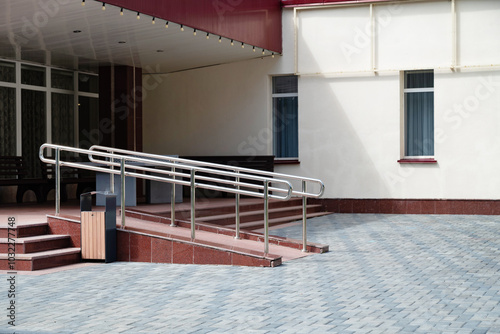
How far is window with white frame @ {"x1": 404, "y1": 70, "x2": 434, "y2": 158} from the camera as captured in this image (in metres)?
16.5

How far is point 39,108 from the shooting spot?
16.1m

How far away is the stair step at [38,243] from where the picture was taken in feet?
29.3

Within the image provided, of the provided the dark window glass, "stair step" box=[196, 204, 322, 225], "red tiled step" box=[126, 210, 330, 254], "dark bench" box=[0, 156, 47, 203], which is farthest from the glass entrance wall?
"red tiled step" box=[126, 210, 330, 254]

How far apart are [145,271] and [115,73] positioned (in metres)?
8.44

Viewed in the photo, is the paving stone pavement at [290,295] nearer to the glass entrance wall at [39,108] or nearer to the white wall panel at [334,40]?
the white wall panel at [334,40]

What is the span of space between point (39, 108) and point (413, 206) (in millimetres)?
8460

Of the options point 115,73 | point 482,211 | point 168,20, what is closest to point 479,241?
point 482,211

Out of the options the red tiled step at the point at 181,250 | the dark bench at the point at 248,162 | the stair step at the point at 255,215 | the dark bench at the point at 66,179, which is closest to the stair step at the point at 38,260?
the red tiled step at the point at 181,250

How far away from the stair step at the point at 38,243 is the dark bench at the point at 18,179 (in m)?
4.21

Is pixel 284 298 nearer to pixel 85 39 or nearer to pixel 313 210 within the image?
pixel 85 39

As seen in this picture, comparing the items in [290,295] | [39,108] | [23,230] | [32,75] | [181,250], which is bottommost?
[290,295]

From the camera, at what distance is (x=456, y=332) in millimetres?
5465

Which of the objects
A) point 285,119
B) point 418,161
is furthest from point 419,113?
point 285,119

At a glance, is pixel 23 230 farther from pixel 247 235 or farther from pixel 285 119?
pixel 285 119
